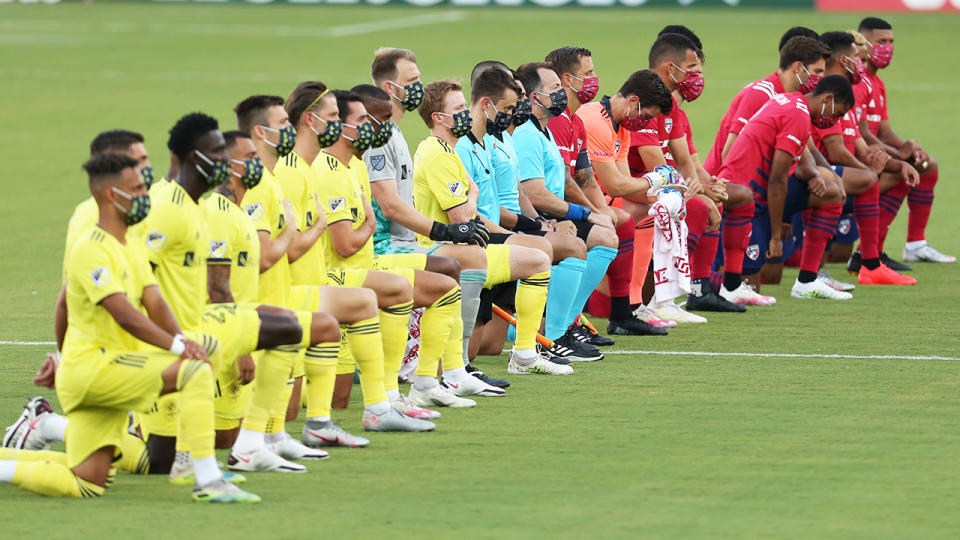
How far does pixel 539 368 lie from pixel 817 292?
4.10 meters

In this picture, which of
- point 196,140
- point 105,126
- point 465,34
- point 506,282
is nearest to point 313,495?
point 196,140

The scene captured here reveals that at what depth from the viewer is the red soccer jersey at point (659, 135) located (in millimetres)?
12164

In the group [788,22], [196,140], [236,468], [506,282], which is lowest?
[236,468]

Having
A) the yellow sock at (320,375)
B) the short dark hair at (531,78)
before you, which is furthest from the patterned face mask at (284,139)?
the short dark hair at (531,78)

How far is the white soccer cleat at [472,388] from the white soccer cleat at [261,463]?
189 cm

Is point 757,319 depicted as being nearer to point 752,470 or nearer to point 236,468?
point 752,470

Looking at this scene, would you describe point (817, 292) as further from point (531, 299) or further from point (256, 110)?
point (256, 110)

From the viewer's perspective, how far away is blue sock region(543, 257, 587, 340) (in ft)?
34.1

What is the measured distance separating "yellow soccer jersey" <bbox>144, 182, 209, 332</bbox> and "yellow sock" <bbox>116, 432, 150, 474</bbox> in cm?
64

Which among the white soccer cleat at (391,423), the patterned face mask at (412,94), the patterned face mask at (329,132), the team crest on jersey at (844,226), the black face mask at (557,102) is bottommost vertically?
the white soccer cleat at (391,423)

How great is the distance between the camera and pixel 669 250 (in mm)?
12008

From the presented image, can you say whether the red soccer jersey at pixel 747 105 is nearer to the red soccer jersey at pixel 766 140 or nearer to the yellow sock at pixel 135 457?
the red soccer jersey at pixel 766 140

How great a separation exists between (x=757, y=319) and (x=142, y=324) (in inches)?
264

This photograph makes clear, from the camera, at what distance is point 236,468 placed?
7438 millimetres
